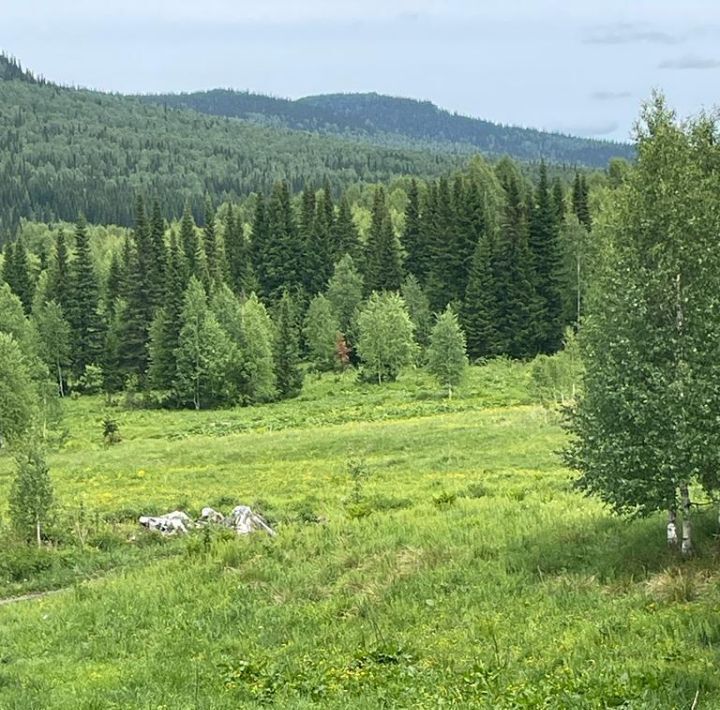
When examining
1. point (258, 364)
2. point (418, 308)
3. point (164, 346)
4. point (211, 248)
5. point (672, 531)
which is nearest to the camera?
point (672, 531)

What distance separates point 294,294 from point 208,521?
82.4m

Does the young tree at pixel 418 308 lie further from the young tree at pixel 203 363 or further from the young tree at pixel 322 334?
the young tree at pixel 203 363

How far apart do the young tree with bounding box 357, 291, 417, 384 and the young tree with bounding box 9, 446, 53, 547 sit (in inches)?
2156

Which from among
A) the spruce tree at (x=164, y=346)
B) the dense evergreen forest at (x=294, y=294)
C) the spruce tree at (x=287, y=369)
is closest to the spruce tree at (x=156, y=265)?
the dense evergreen forest at (x=294, y=294)

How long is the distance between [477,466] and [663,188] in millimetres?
22060

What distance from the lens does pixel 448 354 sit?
231 feet

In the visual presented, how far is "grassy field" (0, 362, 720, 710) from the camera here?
1149 cm

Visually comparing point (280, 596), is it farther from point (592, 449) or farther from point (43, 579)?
Result: point (43, 579)

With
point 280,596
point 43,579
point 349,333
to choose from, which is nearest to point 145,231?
point 349,333

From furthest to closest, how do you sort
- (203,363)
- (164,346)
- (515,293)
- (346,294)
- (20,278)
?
(20,278) < (346,294) < (515,293) < (164,346) < (203,363)

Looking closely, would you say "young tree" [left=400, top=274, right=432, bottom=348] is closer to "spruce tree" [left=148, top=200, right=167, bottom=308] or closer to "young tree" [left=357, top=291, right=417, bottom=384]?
"young tree" [left=357, top=291, right=417, bottom=384]

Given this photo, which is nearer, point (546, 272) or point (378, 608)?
point (378, 608)

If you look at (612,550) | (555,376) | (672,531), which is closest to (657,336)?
(672,531)

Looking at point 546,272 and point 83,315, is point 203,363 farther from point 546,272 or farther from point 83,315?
point 546,272
